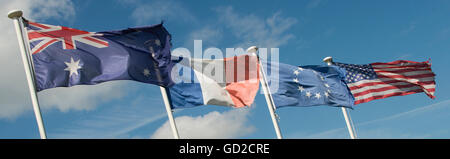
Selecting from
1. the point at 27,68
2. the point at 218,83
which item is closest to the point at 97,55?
the point at 27,68

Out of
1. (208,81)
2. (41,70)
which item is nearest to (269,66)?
(208,81)

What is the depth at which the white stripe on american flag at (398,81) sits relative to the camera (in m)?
22.4

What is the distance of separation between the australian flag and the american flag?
11.2 m

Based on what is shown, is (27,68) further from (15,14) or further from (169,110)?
(169,110)

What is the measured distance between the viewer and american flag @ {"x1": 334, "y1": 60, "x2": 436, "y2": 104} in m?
22.5

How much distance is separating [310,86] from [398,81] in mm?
5810

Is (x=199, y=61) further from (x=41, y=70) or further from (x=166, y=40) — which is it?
(x=41, y=70)

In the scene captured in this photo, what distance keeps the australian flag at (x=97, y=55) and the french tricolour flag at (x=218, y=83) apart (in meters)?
1.33

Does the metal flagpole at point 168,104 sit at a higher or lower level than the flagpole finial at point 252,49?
lower

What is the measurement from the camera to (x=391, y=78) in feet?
74.6

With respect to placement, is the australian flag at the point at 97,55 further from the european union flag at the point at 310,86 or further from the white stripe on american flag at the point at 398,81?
the white stripe on american flag at the point at 398,81

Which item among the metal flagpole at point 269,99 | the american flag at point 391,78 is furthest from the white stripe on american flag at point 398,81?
the metal flagpole at point 269,99

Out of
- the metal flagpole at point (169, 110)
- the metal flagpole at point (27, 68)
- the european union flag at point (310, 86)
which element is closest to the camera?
the metal flagpole at point (27, 68)

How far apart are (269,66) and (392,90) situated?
7830mm
